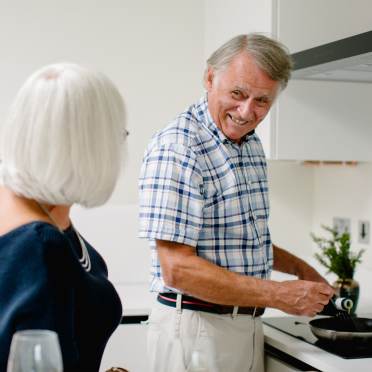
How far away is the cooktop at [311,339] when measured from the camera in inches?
77.6

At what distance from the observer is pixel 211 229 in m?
1.90

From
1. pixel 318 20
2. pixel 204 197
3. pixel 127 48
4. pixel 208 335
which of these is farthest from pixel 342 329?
pixel 127 48

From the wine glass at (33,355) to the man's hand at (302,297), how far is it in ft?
3.19

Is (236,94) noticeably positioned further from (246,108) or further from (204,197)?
(204,197)

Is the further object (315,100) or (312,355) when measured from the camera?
(315,100)

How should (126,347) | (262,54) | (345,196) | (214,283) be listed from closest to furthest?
(214,283)
(262,54)
(126,347)
(345,196)

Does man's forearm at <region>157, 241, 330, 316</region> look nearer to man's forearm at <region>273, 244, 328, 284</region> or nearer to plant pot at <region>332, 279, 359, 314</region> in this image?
man's forearm at <region>273, 244, 328, 284</region>

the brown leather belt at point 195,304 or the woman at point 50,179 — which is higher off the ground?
the woman at point 50,179

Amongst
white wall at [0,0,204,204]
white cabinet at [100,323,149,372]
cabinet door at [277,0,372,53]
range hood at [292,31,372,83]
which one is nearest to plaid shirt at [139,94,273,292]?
range hood at [292,31,372,83]

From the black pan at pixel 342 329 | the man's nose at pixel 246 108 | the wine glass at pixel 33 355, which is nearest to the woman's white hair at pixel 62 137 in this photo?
the wine glass at pixel 33 355

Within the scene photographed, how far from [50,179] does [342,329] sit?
1223 mm

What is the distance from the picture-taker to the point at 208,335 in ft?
6.35

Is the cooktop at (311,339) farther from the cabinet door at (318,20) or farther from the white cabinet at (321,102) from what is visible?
the cabinet door at (318,20)

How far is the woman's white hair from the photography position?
1.18 m
